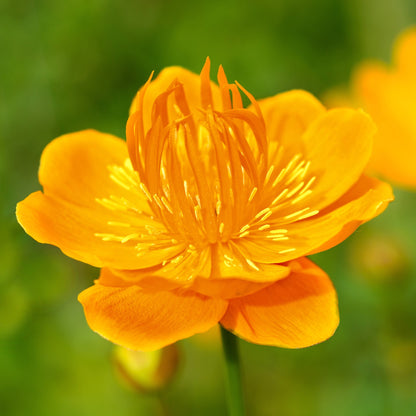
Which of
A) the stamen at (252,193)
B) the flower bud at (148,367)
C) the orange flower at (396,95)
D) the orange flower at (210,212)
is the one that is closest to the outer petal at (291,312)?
the orange flower at (210,212)

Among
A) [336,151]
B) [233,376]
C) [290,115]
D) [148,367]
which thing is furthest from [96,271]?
[233,376]

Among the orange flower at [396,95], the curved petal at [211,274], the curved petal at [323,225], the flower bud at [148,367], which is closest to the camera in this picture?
the curved petal at [211,274]

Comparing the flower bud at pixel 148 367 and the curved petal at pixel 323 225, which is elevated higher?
the curved petal at pixel 323 225

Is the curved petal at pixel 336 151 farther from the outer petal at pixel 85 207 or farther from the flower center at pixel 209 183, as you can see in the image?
the outer petal at pixel 85 207

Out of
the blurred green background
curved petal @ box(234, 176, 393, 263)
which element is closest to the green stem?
curved petal @ box(234, 176, 393, 263)

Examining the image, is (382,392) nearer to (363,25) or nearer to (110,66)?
(110,66)

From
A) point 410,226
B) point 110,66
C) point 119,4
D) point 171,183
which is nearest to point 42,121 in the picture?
point 110,66

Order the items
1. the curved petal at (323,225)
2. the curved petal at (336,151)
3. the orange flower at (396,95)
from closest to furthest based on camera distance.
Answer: the curved petal at (323,225) → the curved petal at (336,151) → the orange flower at (396,95)
